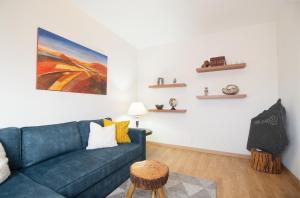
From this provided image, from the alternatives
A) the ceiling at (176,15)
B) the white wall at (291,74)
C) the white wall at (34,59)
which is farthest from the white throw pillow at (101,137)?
the white wall at (291,74)

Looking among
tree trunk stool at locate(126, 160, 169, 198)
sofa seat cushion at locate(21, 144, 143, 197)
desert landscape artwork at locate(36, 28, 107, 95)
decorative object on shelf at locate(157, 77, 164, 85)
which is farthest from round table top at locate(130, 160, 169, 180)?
decorative object on shelf at locate(157, 77, 164, 85)

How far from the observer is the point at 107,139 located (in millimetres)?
2127

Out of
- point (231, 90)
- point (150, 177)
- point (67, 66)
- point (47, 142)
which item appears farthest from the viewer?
point (231, 90)

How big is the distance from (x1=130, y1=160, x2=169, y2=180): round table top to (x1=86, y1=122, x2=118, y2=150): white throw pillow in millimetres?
A: 725

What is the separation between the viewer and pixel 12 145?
1.45 metres

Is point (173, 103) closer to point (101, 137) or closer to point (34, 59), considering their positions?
point (101, 137)

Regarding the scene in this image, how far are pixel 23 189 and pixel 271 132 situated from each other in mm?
3044

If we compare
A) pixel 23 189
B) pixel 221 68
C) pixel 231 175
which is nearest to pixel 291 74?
pixel 221 68

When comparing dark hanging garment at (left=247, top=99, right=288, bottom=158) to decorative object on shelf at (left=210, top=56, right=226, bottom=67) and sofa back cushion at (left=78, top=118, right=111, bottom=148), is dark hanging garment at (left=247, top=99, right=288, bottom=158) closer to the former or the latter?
decorative object on shelf at (left=210, top=56, right=226, bottom=67)

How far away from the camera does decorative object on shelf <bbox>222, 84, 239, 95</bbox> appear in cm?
295

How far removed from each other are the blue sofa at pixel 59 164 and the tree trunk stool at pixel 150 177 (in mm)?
369

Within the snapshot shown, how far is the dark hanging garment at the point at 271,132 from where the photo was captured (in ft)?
7.19

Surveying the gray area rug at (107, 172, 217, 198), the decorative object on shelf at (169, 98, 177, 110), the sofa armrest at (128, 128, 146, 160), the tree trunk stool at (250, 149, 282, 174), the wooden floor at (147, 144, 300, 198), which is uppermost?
the decorative object on shelf at (169, 98, 177, 110)

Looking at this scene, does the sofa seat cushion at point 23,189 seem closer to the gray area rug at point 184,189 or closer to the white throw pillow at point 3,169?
the white throw pillow at point 3,169
